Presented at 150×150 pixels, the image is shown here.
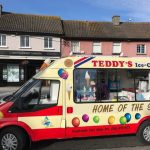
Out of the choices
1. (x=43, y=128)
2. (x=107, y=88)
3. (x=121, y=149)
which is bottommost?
(x=121, y=149)

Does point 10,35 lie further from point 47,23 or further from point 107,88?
point 107,88

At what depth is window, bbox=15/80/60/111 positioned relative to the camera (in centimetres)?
798

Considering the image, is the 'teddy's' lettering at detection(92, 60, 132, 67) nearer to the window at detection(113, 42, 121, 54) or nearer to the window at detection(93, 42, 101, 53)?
the window at detection(93, 42, 101, 53)

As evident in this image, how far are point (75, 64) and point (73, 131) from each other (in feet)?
5.21

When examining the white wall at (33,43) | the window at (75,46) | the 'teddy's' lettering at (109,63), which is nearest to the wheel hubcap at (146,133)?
the 'teddy's' lettering at (109,63)

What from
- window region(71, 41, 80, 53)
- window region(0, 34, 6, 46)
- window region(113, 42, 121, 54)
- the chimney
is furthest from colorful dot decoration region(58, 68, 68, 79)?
the chimney

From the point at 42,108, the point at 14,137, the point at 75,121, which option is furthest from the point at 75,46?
the point at 14,137

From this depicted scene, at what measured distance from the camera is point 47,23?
39781 mm

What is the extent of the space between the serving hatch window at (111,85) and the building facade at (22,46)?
28792 millimetres

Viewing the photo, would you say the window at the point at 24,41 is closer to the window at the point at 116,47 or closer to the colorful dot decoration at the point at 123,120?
the window at the point at 116,47

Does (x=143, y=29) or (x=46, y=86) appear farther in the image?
(x=143, y=29)

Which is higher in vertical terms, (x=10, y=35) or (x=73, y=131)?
(x=10, y=35)

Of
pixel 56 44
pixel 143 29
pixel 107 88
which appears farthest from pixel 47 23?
pixel 107 88

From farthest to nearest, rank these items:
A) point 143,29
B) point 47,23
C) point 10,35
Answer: point 143,29 → point 47,23 → point 10,35
